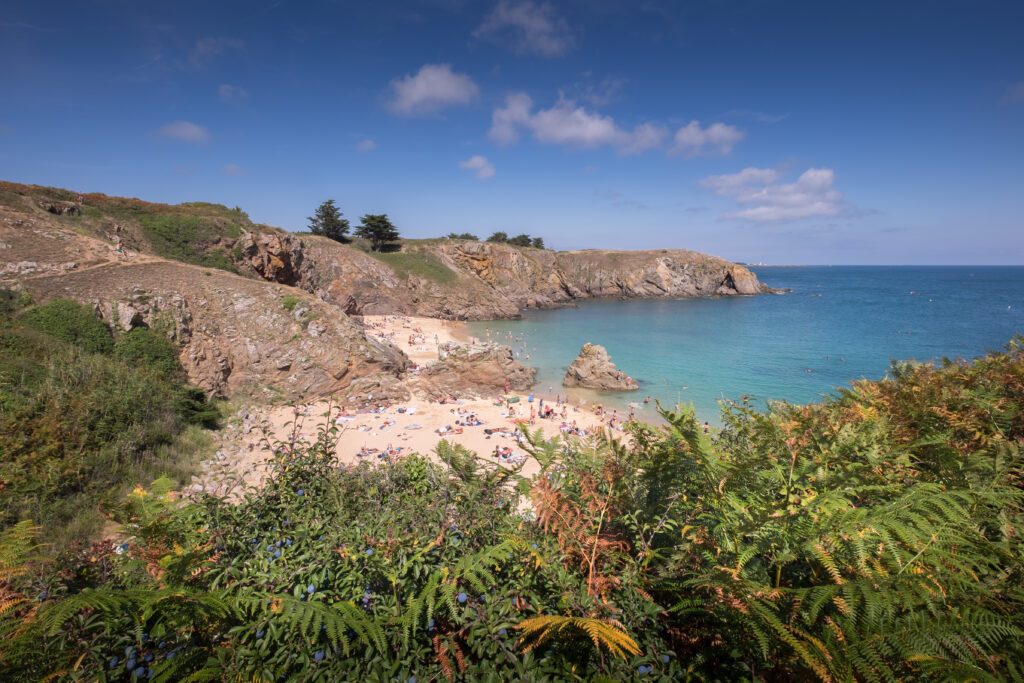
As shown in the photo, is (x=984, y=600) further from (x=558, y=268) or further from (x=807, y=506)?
(x=558, y=268)

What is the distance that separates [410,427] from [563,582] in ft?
54.1

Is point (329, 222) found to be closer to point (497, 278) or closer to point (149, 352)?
point (497, 278)

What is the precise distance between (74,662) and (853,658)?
3.73 meters

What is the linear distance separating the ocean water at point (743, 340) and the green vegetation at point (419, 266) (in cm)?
1115

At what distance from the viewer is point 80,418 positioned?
10719 millimetres

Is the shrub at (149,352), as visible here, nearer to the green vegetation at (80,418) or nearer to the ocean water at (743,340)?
the green vegetation at (80,418)

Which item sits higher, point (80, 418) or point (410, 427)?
point (80, 418)

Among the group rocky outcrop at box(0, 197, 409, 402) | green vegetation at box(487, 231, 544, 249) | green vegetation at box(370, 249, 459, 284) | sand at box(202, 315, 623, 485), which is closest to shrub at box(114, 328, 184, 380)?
rocky outcrop at box(0, 197, 409, 402)

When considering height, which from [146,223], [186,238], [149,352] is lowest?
[149,352]

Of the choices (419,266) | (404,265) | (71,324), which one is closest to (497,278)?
(419,266)

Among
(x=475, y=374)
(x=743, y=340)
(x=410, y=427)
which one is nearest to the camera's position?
(x=410, y=427)

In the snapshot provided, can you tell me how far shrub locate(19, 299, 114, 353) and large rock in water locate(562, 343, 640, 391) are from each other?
76.8 ft

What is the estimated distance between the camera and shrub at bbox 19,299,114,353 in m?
15.0

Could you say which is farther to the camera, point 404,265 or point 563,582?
point 404,265
